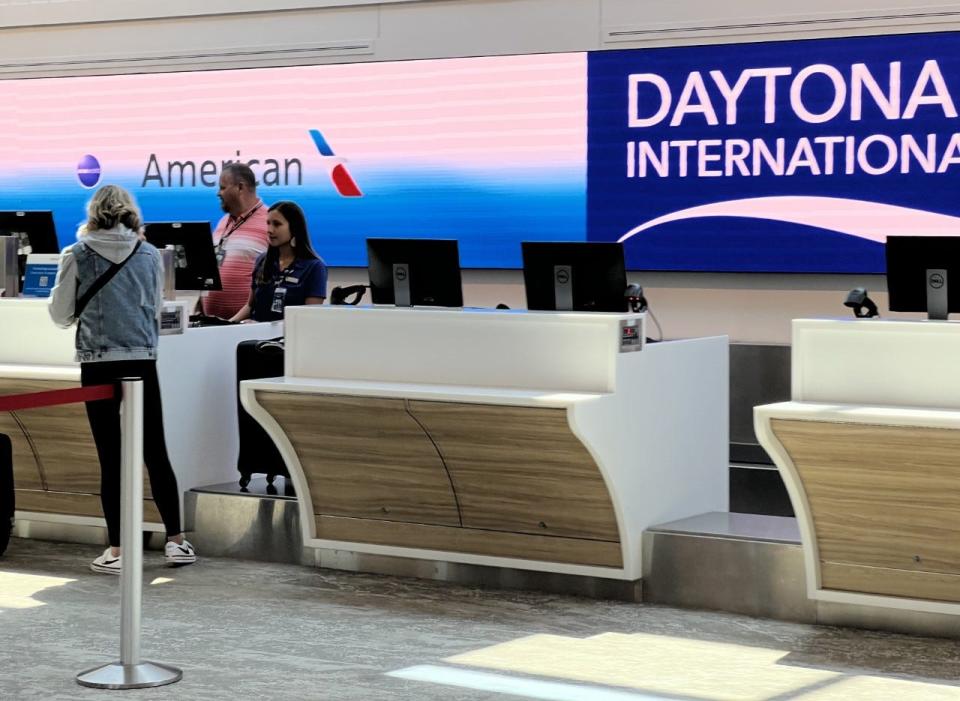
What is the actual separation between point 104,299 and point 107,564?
3.56 ft

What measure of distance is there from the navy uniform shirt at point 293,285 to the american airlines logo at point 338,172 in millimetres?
2453

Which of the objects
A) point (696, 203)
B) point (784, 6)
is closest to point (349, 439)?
point (696, 203)

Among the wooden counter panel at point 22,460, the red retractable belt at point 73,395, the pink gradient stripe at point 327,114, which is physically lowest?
the wooden counter panel at point 22,460

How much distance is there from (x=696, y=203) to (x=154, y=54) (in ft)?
12.7

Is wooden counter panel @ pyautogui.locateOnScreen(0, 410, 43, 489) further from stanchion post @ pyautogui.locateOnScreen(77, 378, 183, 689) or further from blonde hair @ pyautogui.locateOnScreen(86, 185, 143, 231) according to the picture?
stanchion post @ pyautogui.locateOnScreen(77, 378, 183, 689)

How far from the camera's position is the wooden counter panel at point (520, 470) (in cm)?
541

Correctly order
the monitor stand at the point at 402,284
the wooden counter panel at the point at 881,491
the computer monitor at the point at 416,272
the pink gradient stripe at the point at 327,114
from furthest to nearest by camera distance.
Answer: the pink gradient stripe at the point at 327,114
the monitor stand at the point at 402,284
the computer monitor at the point at 416,272
the wooden counter panel at the point at 881,491

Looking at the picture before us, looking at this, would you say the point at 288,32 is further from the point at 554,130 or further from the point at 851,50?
the point at 851,50

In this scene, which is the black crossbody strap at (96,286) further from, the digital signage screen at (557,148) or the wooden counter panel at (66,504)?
the digital signage screen at (557,148)

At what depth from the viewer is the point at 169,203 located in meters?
9.88

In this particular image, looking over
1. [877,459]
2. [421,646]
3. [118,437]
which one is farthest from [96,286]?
[877,459]

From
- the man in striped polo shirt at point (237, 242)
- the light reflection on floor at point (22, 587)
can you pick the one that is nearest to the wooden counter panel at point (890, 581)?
the light reflection on floor at point (22, 587)

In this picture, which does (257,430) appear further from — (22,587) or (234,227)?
(234,227)

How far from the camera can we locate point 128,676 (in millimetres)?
4340
